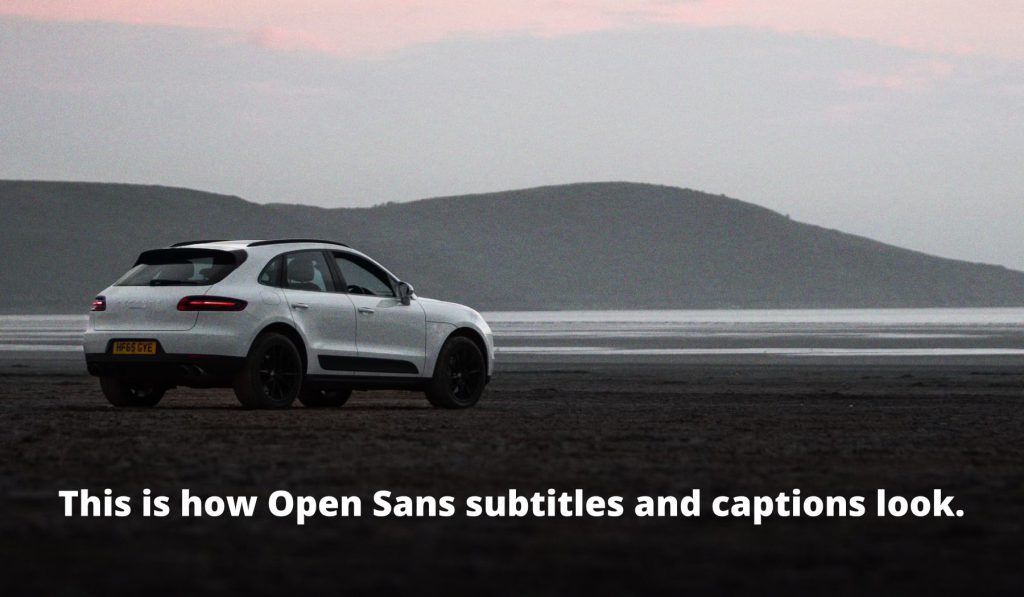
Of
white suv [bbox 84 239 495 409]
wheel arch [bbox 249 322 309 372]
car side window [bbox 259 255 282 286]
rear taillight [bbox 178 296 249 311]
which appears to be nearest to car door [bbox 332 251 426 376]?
white suv [bbox 84 239 495 409]

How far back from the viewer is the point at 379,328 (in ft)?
56.6

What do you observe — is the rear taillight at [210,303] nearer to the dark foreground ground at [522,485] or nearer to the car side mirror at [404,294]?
the dark foreground ground at [522,485]

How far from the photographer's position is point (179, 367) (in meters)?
15.8

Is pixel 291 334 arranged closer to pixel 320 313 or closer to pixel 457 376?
pixel 320 313

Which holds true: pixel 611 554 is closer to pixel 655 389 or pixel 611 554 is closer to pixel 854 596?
pixel 854 596

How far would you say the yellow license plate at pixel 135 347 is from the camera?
1598 cm

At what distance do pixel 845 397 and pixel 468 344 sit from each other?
13.6ft

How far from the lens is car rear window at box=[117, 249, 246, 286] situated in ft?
53.3

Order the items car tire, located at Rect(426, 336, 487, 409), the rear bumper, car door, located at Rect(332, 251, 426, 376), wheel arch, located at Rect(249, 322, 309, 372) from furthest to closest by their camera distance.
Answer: car tire, located at Rect(426, 336, 487, 409) → car door, located at Rect(332, 251, 426, 376) → wheel arch, located at Rect(249, 322, 309, 372) → the rear bumper

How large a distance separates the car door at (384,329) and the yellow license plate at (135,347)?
2.00 meters

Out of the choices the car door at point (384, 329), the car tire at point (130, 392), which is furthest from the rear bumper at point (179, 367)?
the car door at point (384, 329)

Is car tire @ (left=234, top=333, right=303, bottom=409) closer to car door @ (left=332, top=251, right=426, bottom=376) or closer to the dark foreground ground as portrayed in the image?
the dark foreground ground

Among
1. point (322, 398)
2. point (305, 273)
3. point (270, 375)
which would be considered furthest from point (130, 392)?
point (322, 398)

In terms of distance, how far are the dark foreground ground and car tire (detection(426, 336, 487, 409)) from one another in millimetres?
334
